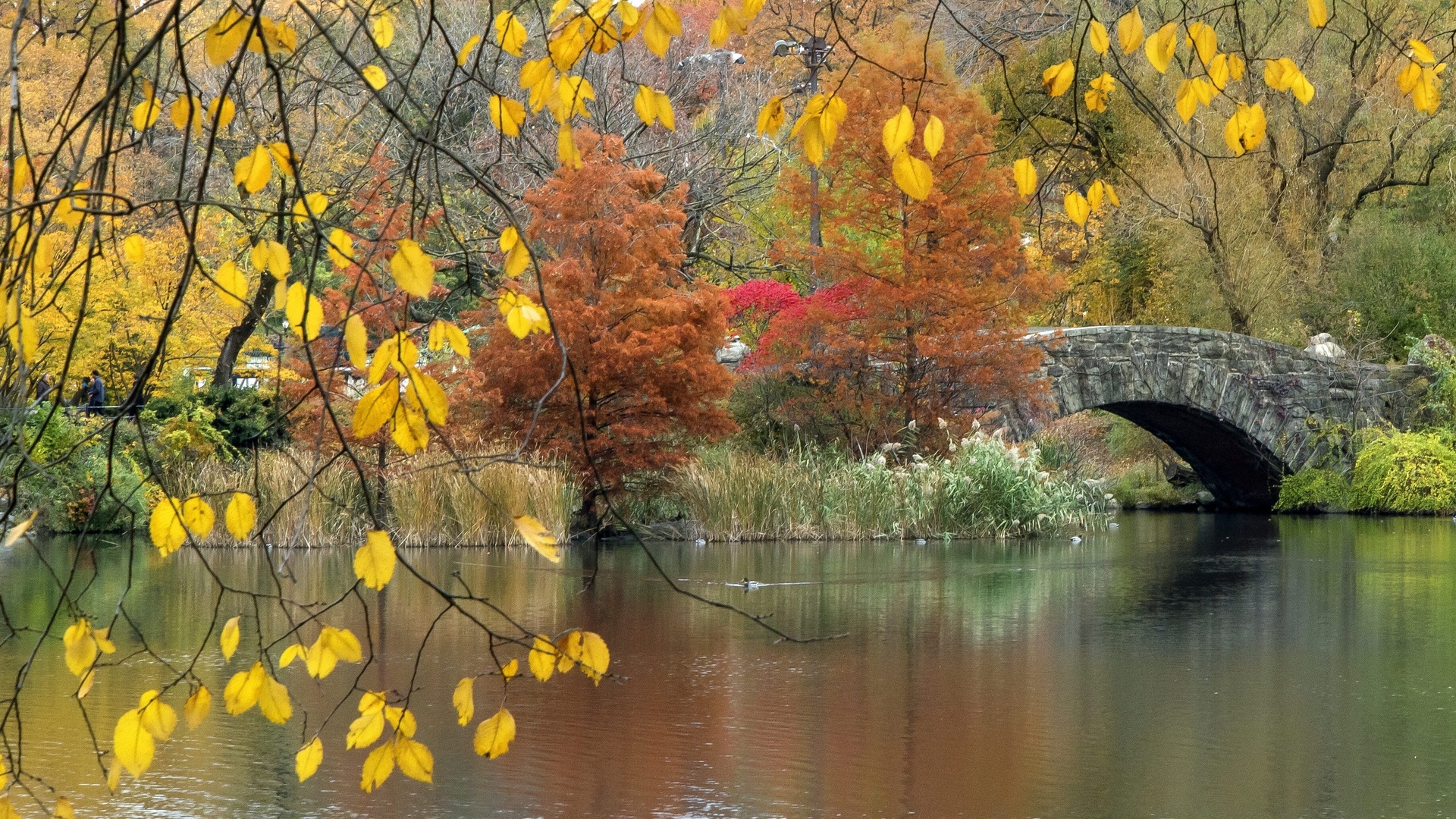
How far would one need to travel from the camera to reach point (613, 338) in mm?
14570

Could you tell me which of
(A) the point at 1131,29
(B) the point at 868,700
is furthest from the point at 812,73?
(A) the point at 1131,29

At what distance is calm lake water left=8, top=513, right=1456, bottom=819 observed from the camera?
5.16 metres

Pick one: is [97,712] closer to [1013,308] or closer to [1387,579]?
[1387,579]

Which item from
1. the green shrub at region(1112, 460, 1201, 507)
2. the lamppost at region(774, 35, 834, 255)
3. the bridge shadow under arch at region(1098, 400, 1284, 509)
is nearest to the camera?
the lamppost at region(774, 35, 834, 255)

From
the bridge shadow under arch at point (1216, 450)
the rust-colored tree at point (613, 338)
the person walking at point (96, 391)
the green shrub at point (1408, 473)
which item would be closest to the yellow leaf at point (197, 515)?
the rust-colored tree at point (613, 338)

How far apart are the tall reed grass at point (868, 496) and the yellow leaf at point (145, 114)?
44.6 feet

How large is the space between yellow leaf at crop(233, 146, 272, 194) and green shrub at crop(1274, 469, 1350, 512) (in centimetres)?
2110

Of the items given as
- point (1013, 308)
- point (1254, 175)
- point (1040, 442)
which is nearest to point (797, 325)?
point (1013, 308)

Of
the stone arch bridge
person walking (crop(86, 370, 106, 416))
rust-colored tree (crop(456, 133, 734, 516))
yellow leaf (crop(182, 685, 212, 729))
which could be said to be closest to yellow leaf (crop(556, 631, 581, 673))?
yellow leaf (crop(182, 685, 212, 729))

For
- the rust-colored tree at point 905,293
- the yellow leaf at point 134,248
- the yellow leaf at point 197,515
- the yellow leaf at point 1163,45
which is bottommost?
the yellow leaf at point 197,515

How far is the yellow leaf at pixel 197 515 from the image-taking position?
2004 mm

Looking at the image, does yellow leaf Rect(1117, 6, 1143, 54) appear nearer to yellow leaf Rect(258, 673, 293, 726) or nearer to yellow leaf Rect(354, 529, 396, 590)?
yellow leaf Rect(354, 529, 396, 590)

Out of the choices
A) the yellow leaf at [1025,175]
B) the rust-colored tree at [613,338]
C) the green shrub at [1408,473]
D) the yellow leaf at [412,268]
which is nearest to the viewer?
the yellow leaf at [412,268]

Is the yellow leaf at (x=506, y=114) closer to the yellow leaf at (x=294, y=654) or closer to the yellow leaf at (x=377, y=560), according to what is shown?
the yellow leaf at (x=377, y=560)
